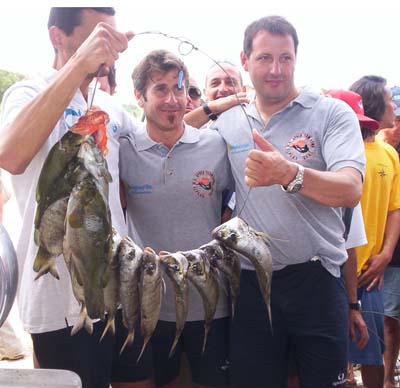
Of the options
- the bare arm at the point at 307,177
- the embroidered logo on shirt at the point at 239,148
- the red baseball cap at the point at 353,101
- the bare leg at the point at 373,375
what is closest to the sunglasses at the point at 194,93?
the red baseball cap at the point at 353,101

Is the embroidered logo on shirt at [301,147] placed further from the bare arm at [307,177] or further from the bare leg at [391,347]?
the bare leg at [391,347]

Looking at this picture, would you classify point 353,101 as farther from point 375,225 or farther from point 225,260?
point 225,260

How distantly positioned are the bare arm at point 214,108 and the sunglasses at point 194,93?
65 cm

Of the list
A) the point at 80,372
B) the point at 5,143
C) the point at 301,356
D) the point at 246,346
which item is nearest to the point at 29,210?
the point at 5,143

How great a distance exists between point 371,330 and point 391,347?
2.92ft

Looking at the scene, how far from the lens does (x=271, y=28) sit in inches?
111

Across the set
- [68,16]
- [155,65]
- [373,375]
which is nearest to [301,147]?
[155,65]

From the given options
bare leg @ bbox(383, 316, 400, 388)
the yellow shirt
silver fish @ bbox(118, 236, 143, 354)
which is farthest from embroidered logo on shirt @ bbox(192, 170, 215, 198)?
bare leg @ bbox(383, 316, 400, 388)

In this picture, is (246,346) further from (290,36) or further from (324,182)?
(290,36)

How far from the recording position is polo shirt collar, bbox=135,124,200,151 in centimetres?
294

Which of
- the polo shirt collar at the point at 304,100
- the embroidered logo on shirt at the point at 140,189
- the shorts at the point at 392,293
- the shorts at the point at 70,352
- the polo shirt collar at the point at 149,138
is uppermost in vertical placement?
the polo shirt collar at the point at 304,100

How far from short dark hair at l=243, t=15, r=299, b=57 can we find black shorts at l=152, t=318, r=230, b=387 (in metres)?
1.52

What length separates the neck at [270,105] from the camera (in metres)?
2.91

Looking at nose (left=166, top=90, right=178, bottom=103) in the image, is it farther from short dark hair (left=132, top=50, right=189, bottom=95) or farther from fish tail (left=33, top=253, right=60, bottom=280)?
fish tail (left=33, top=253, right=60, bottom=280)
